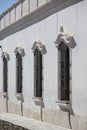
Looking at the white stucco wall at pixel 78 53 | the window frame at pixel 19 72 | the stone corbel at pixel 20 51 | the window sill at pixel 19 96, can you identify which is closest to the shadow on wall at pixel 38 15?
the white stucco wall at pixel 78 53

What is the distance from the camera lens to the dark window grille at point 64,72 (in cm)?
1571

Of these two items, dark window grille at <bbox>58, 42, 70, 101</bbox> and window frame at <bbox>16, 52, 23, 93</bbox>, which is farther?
window frame at <bbox>16, 52, 23, 93</bbox>

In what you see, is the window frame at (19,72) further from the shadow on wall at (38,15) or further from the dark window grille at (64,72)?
the dark window grille at (64,72)

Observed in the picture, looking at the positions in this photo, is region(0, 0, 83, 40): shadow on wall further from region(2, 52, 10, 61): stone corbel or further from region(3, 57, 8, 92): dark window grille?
region(3, 57, 8, 92): dark window grille

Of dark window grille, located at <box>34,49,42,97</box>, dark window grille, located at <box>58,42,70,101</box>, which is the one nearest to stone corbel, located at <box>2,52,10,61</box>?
dark window grille, located at <box>34,49,42,97</box>

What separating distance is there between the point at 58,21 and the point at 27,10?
14.3ft

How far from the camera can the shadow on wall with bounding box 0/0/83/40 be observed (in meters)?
16.0

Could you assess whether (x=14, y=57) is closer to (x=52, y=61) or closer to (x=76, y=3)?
(x=52, y=61)

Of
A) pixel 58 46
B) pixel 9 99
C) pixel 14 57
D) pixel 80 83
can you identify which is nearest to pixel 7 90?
pixel 9 99

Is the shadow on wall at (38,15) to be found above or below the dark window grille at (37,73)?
above

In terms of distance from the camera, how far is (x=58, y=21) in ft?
53.9

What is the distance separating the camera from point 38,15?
18.7 metres

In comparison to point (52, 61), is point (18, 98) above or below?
below

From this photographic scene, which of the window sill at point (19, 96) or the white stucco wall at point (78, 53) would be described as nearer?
the white stucco wall at point (78, 53)
